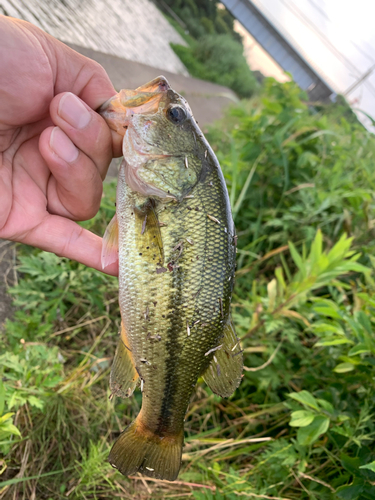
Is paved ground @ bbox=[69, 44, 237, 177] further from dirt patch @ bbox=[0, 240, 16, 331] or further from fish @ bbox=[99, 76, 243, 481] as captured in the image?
fish @ bbox=[99, 76, 243, 481]

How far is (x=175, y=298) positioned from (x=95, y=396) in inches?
61.7

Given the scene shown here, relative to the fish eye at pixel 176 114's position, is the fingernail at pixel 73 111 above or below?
below

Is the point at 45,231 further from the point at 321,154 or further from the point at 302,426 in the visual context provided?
the point at 321,154

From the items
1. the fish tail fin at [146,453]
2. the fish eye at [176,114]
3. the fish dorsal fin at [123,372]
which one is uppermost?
the fish eye at [176,114]

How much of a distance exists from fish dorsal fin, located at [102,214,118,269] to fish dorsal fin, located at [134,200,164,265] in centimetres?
21

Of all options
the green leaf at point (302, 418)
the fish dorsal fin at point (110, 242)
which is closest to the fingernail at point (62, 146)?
the fish dorsal fin at point (110, 242)

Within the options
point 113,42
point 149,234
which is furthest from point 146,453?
point 113,42

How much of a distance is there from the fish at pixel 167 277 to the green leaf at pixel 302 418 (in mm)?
574

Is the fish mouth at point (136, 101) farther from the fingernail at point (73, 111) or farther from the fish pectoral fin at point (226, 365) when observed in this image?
the fish pectoral fin at point (226, 365)

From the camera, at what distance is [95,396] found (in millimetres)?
2574

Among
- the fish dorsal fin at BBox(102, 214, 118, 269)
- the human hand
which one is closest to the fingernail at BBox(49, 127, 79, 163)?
the human hand

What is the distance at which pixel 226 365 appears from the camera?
1.71 meters

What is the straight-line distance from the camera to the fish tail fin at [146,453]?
1578 mm

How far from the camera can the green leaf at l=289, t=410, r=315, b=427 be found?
6.17 feet
